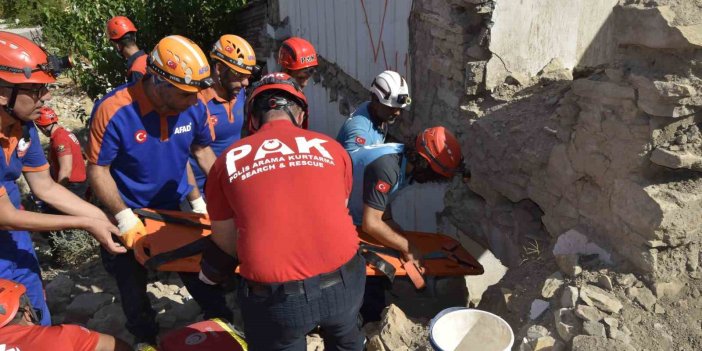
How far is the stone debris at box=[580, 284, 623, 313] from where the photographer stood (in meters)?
2.39

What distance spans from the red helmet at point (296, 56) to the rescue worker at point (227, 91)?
1.48ft

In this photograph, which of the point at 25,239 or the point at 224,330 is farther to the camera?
the point at 25,239

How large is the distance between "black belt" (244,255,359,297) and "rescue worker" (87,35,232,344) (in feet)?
3.58

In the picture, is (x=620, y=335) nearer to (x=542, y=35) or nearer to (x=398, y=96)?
(x=398, y=96)

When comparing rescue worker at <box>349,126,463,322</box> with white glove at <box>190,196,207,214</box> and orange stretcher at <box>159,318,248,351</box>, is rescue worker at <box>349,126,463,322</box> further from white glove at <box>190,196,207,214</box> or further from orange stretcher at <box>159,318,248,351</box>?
white glove at <box>190,196,207,214</box>

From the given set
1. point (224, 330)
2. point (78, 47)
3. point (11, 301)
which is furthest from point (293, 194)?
point (78, 47)

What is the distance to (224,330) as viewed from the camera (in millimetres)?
2643

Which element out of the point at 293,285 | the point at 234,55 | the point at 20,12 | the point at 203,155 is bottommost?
the point at 20,12

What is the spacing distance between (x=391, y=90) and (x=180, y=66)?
1.29 m

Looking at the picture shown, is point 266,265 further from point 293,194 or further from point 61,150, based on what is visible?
point 61,150

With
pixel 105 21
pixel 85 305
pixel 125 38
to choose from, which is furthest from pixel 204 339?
pixel 105 21

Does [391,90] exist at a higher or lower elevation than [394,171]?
higher

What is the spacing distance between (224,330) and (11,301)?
0.90 m

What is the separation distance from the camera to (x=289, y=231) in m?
2.12
